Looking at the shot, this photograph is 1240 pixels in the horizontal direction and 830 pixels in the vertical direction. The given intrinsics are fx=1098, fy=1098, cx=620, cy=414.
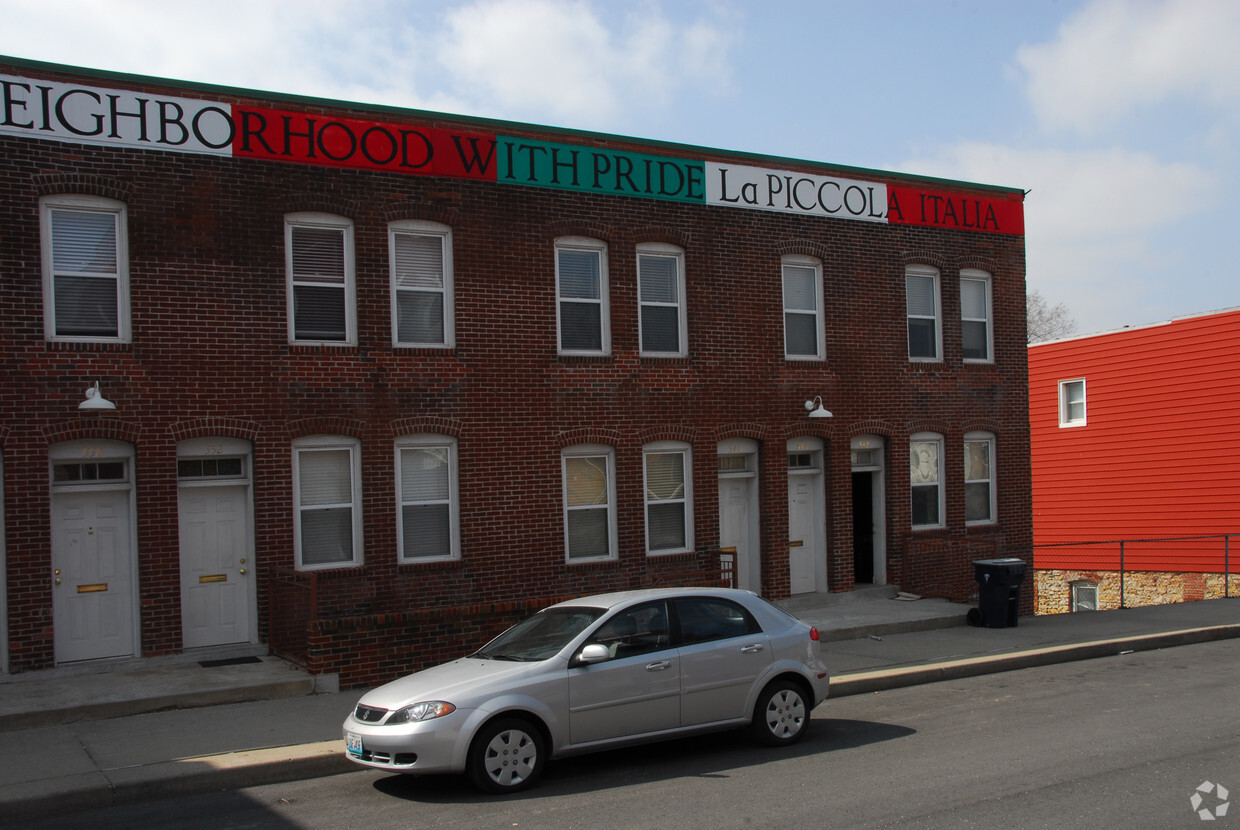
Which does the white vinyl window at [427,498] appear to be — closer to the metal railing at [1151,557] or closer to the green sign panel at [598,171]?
the green sign panel at [598,171]

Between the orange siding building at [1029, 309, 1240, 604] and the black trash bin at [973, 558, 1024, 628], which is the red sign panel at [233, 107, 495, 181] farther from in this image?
the orange siding building at [1029, 309, 1240, 604]

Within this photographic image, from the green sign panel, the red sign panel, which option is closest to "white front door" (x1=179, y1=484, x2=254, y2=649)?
the red sign panel

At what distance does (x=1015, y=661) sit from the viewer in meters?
13.9

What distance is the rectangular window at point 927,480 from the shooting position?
19706mm

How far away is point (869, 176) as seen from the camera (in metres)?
19.1

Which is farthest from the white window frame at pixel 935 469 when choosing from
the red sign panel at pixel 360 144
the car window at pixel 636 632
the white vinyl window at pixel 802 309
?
the car window at pixel 636 632

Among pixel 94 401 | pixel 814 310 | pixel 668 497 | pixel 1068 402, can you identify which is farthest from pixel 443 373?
pixel 1068 402

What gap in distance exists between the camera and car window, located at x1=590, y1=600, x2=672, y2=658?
903 centimetres

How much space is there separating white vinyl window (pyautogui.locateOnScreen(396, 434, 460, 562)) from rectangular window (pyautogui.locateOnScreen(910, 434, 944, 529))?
8.74 m

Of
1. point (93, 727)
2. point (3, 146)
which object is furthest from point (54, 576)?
point (3, 146)

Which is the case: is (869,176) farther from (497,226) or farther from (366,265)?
A: (366,265)

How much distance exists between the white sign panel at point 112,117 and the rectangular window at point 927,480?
41.1 ft

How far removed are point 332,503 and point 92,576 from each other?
2.96 m

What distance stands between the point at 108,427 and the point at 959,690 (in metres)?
10.3
